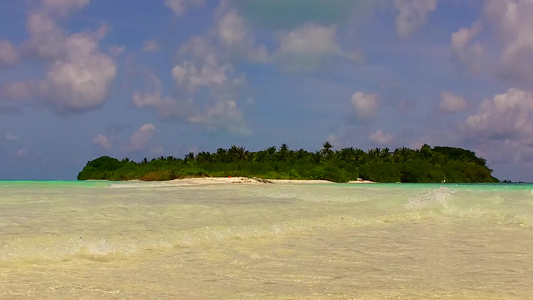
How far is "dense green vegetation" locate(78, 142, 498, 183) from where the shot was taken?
88.8 metres

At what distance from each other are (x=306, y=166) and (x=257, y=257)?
85.9 m

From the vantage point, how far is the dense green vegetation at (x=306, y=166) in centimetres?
8881

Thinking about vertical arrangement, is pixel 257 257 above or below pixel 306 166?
below

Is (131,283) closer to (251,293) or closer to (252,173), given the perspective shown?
(251,293)

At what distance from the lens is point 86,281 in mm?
5977

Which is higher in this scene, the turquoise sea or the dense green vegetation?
the dense green vegetation

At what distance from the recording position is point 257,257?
7895 mm

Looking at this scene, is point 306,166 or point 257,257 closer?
point 257,257

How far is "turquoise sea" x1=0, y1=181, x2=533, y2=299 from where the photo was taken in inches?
221

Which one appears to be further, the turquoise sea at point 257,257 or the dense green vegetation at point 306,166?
the dense green vegetation at point 306,166

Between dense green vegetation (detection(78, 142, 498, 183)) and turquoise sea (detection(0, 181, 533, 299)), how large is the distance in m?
72.7

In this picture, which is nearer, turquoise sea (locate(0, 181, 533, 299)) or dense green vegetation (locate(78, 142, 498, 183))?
turquoise sea (locate(0, 181, 533, 299))

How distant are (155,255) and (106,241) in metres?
1.32

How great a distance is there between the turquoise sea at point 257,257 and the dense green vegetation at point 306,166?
72.7 meters
